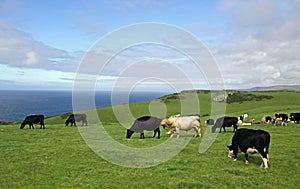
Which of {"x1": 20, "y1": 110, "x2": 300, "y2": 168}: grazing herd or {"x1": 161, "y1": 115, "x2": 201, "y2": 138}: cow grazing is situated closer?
{"x1": 20, "y1": 110, "x2": 300, "y2": 168}: grazing herd

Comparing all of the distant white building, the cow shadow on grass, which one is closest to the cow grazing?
the cow shadow on grass

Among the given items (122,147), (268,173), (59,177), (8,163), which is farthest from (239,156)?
(8,163)

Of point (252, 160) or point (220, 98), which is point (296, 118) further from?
point (220, 98)

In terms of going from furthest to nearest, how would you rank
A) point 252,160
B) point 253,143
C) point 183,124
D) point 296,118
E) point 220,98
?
1. point 220,98
2. point 296,118
3. point 183,124
4. point 252,160
5. point 253,143

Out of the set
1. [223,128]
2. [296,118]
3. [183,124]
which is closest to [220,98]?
[296,118]

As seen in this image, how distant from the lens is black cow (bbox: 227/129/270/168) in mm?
11984

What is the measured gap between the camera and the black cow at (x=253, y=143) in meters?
12.0

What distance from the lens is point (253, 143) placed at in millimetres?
12273

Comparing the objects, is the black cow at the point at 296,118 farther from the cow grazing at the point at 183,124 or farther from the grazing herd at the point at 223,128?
the cow grazing at the point at 183,124

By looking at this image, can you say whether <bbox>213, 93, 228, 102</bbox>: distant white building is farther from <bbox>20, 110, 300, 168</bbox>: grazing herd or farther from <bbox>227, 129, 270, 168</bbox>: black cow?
<bbox>227, 129, 270, 168</bbox>: black cow

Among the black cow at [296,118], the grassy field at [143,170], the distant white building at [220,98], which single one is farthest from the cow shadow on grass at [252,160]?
the distant white building at [220,98]

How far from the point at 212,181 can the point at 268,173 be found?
106 inches

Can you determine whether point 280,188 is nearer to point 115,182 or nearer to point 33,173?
point 115,182

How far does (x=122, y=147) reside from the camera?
→ 1675 cm
